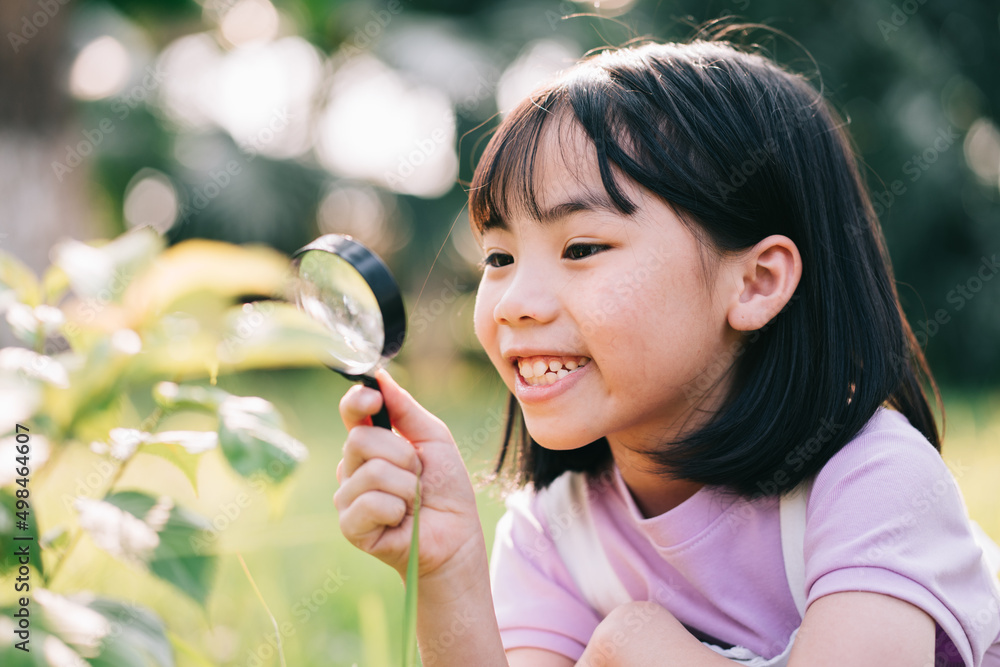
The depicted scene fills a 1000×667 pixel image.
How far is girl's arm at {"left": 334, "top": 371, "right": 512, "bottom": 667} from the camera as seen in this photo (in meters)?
1.30

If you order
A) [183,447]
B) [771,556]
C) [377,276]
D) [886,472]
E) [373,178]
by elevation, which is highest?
[377,276]

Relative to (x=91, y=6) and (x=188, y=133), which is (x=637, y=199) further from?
(x=188, y=133)

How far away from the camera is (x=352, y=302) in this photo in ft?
4.02

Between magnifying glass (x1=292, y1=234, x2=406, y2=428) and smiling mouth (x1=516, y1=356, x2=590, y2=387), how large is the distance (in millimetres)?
315

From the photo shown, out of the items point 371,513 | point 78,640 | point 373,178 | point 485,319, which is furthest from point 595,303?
point 373,178

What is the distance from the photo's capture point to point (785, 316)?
1.56 meters

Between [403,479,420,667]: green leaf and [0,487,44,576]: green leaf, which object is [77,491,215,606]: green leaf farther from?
[403,479,420,667]: green leaf

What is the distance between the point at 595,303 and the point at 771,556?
0.61 metres

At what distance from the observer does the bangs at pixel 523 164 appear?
143cm

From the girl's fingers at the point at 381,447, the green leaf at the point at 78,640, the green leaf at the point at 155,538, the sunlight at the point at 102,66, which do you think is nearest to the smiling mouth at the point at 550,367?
the girl's fingers at the point at 381,447

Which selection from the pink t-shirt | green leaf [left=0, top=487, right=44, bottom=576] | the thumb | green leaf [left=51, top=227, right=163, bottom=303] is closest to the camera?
green leaf [left=0, top=487, right=44, bottom=576]

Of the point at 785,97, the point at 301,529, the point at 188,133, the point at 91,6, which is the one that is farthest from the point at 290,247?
the point at 785,97

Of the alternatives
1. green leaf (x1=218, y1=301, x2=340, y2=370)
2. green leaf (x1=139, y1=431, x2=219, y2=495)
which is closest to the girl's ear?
green leaf (x1=218, y1=301, x2=340, y2=370)

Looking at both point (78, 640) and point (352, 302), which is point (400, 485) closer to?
point (352, 302)
